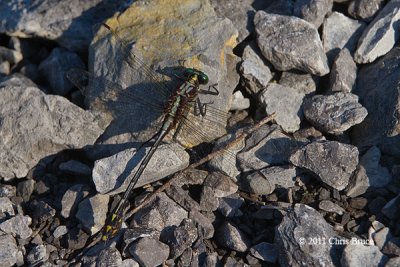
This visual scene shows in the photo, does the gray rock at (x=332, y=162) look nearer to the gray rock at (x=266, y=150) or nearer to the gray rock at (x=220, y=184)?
the gray rock at (x=266, y=150)

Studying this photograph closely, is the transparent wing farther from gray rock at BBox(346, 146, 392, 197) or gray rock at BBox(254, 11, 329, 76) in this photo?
gray rock at BBox(346, 146, 392, 197)

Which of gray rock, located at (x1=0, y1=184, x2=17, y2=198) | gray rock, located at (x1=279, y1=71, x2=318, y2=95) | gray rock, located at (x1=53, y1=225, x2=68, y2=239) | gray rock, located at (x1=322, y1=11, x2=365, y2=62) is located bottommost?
gray rock, located at (x1=53, y1=225, x2=68, y2=239)

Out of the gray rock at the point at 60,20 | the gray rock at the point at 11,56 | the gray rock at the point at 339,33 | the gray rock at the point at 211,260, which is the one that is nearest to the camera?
the gray rock at the point at 211,260

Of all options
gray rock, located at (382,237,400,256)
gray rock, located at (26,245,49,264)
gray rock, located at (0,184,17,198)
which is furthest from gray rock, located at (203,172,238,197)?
gray rock, located at (0,184,17,198)

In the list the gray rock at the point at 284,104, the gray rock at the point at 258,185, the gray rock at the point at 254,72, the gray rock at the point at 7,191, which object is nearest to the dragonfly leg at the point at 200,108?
the gray rock at the point at 254,72

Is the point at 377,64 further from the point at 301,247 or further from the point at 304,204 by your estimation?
the point at 301,247

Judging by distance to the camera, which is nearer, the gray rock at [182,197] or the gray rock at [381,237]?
the gray rock at [381,237]
